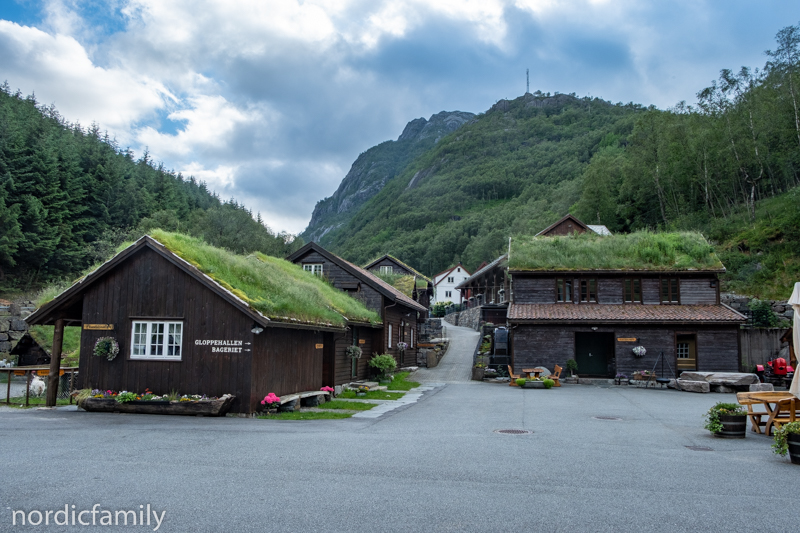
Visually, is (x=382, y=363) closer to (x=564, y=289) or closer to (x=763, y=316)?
(x=564, y=289)

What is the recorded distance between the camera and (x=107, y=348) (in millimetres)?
15398

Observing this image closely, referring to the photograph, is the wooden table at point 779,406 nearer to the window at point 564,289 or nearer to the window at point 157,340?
the window at point 157,340

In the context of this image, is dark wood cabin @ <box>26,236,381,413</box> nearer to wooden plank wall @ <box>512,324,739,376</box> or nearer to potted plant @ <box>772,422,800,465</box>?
potted plant @ <box>772,422,800,465</box>

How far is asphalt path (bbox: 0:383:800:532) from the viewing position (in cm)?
599

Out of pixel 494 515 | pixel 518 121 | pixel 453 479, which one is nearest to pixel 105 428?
pixel 453 479

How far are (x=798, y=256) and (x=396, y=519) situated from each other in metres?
40.4

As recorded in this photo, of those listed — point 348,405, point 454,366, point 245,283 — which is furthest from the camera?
point 454,366

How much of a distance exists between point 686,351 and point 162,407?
84.9 feet

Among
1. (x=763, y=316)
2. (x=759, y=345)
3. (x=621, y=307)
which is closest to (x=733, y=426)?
(x=621, y=307)

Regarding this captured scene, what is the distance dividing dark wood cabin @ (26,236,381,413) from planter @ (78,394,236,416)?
0.57 m

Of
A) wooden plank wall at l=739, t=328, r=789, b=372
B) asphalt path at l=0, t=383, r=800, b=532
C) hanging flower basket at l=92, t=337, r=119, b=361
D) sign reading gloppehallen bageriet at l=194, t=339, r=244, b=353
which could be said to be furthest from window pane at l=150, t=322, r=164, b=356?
wooden plank wall at l=739, t=328, r=789, b=372

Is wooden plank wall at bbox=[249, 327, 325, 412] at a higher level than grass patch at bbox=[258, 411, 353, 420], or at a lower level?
higher

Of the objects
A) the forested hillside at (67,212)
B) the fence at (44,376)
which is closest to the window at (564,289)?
the fence at (44,376)

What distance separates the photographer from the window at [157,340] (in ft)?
51.1
